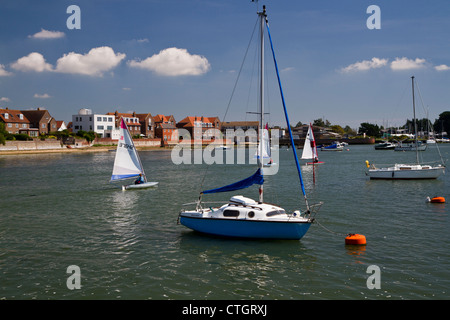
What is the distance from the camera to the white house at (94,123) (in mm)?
152125

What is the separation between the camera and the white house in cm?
15212

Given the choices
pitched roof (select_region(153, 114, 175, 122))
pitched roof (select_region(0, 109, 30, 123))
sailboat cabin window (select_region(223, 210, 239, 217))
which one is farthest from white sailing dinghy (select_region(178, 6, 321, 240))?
pitched roof (select_region(153, 114, 175, 122))

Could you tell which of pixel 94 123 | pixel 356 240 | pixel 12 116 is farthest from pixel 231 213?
pixel 94 123

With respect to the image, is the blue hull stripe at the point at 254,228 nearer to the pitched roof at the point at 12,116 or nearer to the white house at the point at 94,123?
the pitched roof at the point at 12,116

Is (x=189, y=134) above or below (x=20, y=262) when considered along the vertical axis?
above

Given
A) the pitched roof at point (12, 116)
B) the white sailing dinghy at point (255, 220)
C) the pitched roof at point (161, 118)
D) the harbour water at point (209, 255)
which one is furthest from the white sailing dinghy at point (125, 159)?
the pitched roof at point (161, 118)

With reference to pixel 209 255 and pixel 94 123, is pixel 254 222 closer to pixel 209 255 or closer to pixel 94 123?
pixel 209 255

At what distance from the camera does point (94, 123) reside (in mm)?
151375

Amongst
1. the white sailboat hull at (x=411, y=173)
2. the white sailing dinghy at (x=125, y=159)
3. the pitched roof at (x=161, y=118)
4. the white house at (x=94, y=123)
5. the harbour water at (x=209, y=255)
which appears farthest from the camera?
the pitched roof at (x=161, y=118)

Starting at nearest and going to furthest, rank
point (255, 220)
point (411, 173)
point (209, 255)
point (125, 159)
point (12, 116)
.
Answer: point (209, 255) < point (255, 220) < point (125, 159) < point (411, 173) < point (12, 116)
